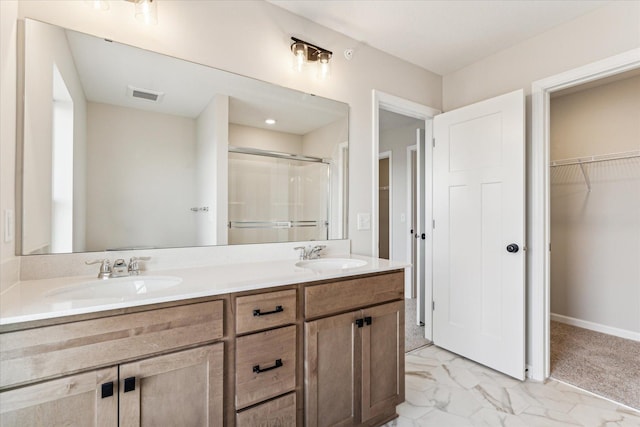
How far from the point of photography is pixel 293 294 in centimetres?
138

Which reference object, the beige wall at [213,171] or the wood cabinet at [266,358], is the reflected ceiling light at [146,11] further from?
the wood cabinet at [266,358]

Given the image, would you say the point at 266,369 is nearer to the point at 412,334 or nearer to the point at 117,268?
the point at 117,268

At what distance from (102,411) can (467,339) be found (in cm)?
246

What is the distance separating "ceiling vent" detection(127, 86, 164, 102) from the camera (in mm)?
1538

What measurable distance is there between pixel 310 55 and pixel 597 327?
3.76 metres

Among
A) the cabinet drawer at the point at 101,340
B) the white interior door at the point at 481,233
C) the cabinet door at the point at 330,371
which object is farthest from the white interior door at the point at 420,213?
the cabinet drawer at the point at 101,340

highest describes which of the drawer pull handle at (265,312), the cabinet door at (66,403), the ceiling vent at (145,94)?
the ceiling vent at (145,94)

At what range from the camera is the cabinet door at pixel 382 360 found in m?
1.62

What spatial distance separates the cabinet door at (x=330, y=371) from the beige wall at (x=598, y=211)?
3088 mm

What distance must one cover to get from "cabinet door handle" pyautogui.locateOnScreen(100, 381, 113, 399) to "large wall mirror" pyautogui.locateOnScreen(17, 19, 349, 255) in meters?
0.68

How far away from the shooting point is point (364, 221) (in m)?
2.34

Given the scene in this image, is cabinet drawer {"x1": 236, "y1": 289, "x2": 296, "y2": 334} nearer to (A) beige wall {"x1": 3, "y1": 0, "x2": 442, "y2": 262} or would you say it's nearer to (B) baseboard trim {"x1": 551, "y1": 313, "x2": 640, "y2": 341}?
(A) beige wall {"x1": 3, "y1": 0, "x2": 442, "y2": 262}

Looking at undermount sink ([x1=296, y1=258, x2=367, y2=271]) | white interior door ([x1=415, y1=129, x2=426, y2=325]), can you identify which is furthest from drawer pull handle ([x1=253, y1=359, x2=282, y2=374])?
white interior door ([x1=415, y1=129, x2=426, y2=325])

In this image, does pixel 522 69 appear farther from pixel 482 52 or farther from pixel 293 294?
pixel 293 294
